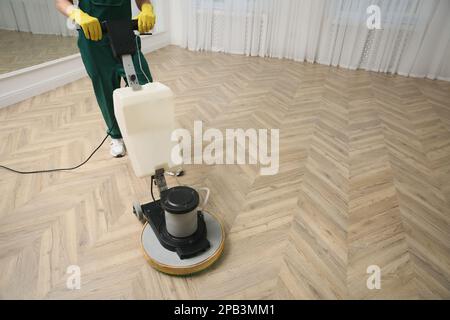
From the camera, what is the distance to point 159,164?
120 centimetres

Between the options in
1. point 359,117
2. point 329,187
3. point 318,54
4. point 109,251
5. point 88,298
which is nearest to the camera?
point 88,298

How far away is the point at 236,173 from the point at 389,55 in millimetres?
2856

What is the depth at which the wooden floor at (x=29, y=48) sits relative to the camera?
8.61ft

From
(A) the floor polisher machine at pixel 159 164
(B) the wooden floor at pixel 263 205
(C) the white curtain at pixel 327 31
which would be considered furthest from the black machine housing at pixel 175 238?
(C) the white curtain at pixel 327 31

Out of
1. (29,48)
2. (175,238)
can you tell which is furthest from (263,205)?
(29,48)

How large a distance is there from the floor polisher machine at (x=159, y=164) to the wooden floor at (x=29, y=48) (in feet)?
6.38

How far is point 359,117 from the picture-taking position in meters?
2.44

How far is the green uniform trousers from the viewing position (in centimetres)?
140

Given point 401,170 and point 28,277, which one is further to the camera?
point 401,170

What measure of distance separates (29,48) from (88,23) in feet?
7.74

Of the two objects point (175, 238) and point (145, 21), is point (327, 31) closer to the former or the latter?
point (145, 21)

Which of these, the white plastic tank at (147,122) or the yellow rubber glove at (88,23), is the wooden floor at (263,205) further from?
the yellow rubber glove at (88,23)

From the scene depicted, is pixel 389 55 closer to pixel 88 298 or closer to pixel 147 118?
pixel 147 118
